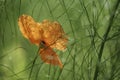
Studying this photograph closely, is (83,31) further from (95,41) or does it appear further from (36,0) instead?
(36,0)

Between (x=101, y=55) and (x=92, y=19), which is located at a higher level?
(x=92, y=19)

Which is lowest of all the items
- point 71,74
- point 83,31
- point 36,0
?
point 71,74

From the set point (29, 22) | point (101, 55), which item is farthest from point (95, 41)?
point (29, 22)
